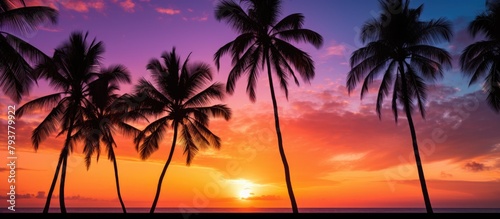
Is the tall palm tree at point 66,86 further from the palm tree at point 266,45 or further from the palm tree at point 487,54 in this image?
the palm tree at point 487,54

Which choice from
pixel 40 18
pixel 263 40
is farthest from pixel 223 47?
pixel 40 18

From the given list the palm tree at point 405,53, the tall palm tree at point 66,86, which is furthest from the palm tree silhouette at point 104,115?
the palm tree at point 405,53

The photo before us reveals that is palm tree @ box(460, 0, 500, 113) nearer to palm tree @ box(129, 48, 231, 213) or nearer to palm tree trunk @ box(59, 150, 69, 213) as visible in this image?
palm tree @ box(129, 48, 231, 213)

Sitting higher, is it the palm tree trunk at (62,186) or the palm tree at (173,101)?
the palm tree at (173,101)

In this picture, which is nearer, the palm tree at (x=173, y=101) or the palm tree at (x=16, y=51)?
the palm tree at (x=16, y=51)

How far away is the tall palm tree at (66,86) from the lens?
73.0 feet

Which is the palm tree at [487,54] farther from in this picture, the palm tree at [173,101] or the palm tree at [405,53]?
the palm tree at [173,101]

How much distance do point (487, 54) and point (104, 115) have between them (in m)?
22.5

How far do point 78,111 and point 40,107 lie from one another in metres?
2.64

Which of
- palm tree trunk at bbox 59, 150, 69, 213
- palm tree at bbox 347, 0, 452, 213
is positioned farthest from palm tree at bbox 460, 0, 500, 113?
palm tree trunk at bbox 59, 150, 69, 213

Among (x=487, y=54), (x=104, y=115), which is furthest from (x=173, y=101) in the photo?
(x=487, y=54)

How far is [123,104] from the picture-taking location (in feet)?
79.9

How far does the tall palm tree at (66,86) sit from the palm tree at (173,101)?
2.98 meters
